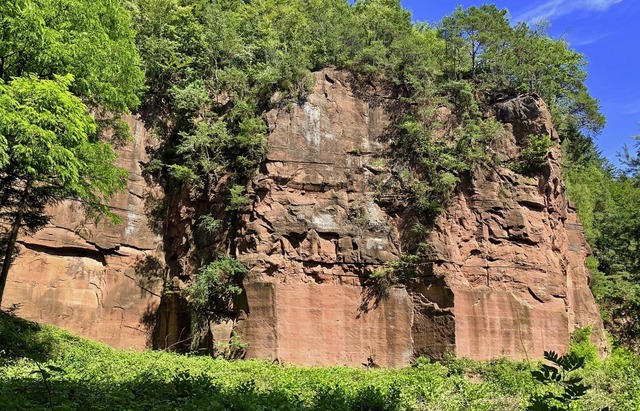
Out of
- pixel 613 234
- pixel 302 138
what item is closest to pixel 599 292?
pixel 613 234

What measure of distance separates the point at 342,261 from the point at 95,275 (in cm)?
1105

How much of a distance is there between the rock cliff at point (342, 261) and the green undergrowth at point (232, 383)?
1.56m

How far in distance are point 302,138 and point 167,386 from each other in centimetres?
1554

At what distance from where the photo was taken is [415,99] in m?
25.0

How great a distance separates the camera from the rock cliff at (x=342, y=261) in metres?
20.8

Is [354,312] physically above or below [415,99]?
below

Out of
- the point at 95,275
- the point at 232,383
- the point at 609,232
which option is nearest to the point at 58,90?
the point at 232,383

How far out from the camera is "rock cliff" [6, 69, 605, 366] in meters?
20.8

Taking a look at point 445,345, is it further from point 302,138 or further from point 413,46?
point 413,46

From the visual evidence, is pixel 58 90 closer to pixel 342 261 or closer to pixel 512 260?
pixel 342 261

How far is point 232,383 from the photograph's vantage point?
1329 centimetres

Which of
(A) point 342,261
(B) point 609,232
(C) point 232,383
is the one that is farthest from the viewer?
(B) point 609,232

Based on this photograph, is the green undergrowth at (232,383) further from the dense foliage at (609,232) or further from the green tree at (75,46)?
the dense foliage at (609,232)

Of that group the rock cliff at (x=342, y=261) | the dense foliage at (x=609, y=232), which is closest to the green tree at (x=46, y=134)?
the rock cliff at (x=342, y=261)
